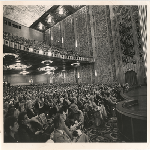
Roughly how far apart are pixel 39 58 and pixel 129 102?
7.86 feet

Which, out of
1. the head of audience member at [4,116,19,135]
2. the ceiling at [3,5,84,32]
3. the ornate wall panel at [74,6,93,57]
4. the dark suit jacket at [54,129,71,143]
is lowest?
the dark suit jacket at [54,129,71,143]

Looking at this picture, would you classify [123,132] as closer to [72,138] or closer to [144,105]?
[144,105]

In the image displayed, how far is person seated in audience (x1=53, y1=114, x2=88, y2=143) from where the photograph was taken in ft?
8.19

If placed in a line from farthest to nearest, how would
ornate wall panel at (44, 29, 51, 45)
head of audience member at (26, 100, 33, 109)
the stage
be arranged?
ornate wall panel at (44, 29, 51, 45) → head of audience member at (26, 100, 33, 109) → the stage

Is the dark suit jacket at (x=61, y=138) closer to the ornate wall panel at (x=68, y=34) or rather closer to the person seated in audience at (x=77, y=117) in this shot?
the person seated in audience at (x=77, y=117)

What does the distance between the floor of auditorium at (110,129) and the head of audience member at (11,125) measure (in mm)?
1647

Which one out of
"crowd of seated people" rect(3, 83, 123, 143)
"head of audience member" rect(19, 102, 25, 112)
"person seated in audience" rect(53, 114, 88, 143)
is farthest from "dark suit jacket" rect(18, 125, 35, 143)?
"person seated in audience" rect(53, 114, 88, 143)

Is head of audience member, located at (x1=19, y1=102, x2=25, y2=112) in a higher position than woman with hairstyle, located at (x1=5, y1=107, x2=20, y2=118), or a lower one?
higher

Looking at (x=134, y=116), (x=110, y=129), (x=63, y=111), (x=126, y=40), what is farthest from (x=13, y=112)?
(x=126, y=40)

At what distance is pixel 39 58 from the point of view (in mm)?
3008

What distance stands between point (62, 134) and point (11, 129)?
48.8 inches

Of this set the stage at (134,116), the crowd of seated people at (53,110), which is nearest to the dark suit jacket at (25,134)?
the crowd of seated people at (53,110)

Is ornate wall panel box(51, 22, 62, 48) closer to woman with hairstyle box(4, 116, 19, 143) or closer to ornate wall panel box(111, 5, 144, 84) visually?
ornate wall panel box(111, 5, 144, 84)

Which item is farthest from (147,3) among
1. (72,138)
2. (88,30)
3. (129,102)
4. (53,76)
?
(72,138)
